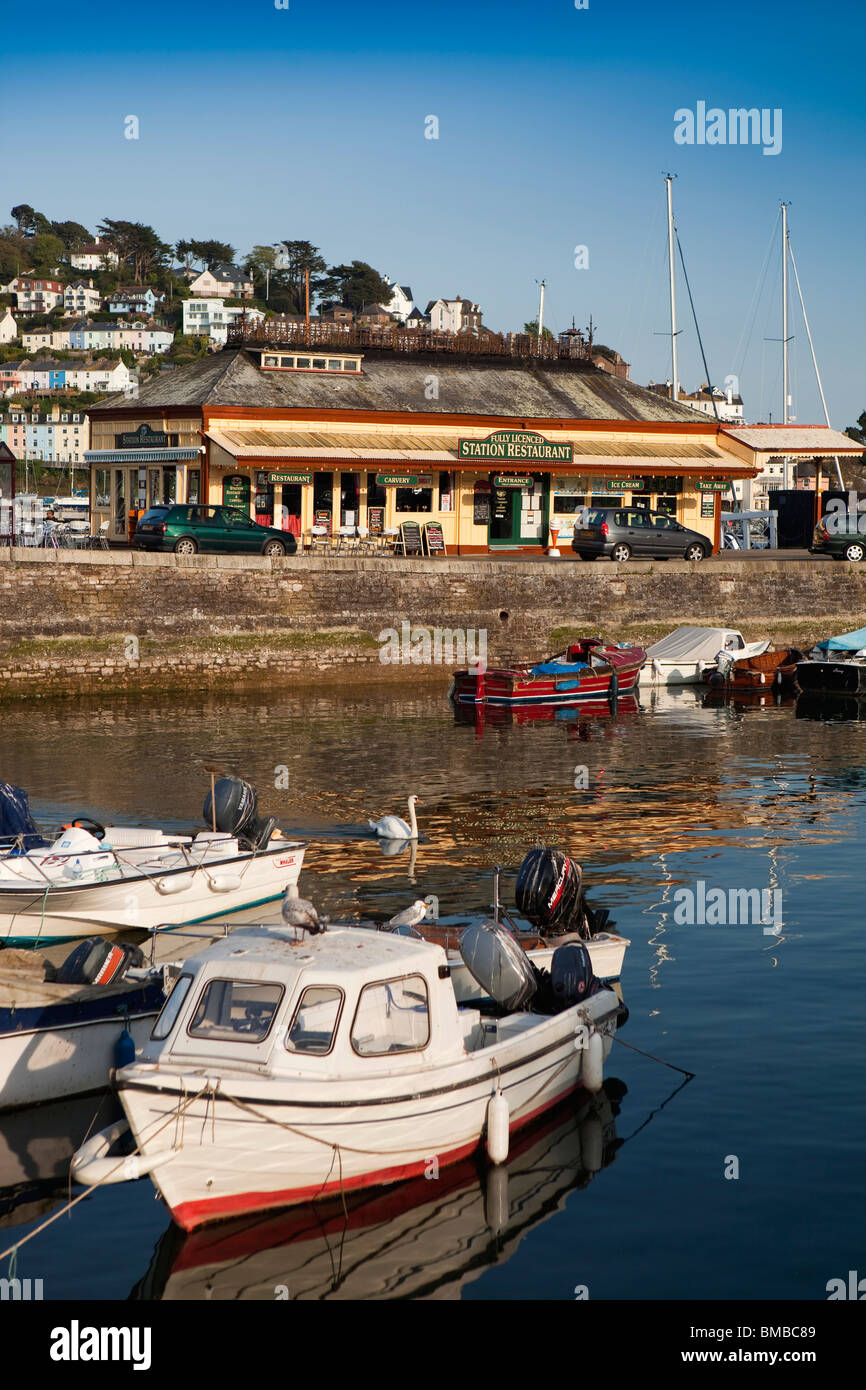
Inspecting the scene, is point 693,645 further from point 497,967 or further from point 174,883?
point 497,967

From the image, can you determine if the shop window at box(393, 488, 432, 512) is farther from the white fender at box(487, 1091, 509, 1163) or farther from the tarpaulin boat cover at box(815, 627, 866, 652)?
the white fender at box(487, 1091, 509, 1163)

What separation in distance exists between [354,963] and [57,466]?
176833 millimetres

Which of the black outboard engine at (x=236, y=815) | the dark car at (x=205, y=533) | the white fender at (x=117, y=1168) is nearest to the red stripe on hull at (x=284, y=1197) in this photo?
the white fender at (x=117, y=1168)

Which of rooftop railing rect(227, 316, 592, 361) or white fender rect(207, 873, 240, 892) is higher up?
rooftop railing rect(227, 316, 592, 361)

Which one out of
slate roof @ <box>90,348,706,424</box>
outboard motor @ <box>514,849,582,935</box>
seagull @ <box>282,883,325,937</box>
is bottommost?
outboard motor @ <box>514,849,582,935</box>

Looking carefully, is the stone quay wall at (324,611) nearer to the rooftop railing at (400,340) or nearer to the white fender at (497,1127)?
the rooftop railing at (400,340)

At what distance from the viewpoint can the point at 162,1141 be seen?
1106cm

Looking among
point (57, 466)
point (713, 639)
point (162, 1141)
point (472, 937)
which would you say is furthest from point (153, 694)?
point (57, 466)

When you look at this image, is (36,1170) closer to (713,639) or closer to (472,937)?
(472,937)

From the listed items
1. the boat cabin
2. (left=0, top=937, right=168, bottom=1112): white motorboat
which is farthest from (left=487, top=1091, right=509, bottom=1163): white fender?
(left=0, top=937, right=168, bottom=1112): white motorboat

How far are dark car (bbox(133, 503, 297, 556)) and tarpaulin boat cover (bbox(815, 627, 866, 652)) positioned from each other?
17647 mm

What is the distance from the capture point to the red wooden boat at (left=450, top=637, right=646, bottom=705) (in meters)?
38.6

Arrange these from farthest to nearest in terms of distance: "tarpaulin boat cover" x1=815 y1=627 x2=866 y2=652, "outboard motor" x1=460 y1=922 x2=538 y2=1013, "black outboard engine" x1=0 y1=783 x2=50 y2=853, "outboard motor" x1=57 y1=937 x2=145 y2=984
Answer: "tarpaulin boat cover" x1=815 y1=627 x2=866 y2=652
"black outboard engine" x1=0 y1=783 x2=50 y2=853
"outboard motor" x1=57 y1=937 x2=145 y2=984
"outboard motor" x1=460 y1=922 x2=538 y2=1013
